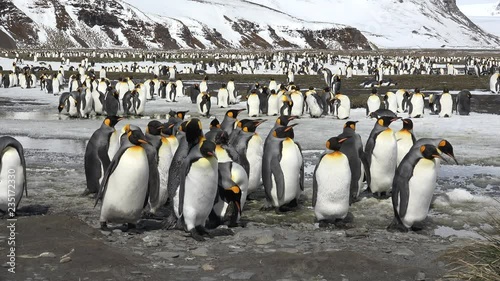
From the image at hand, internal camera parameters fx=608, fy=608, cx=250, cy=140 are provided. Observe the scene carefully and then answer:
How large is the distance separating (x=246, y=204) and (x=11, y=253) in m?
3.14

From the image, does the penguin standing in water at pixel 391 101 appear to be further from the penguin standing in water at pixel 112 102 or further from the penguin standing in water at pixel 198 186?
the penguin standing in water at pixel 198 186

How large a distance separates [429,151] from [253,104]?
38.0 ft

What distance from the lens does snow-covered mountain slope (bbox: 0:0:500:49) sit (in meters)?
87.6

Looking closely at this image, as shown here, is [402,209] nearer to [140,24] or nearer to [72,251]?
[72,251]

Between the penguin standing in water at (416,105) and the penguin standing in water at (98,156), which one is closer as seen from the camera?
the penguin standing in water at (98,156)

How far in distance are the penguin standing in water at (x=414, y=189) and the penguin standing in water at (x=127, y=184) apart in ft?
8.46

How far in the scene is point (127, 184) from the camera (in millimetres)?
5973

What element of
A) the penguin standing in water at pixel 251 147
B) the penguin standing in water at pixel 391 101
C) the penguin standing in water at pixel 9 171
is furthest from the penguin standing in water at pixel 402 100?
the penguin standing in water at pixel 9 171

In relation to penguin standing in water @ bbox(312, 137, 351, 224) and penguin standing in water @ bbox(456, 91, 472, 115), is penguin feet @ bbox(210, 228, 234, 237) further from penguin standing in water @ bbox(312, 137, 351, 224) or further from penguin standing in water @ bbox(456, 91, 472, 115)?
penguin standing in water @ bbox(456, 91, 472, 115)

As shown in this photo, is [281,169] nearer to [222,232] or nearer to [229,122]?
[222,232]

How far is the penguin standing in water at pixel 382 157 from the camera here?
25.9ft

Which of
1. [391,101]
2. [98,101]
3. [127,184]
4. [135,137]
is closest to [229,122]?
[135,137]

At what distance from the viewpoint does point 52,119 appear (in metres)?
16.7

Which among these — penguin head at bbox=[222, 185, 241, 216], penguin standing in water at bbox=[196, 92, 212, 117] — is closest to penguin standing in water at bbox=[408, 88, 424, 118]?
penguin standing in water at bbox=[196, 92, 212, 117]
